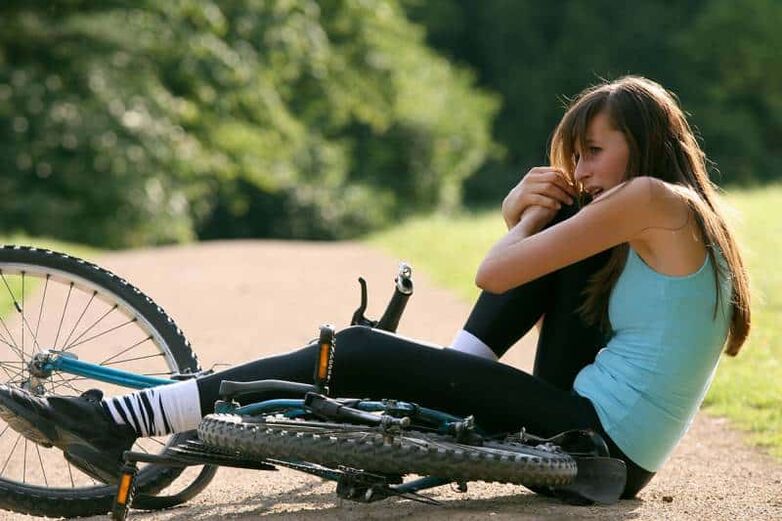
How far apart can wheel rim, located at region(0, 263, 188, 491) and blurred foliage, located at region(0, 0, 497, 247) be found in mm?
19037

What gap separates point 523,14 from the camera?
5588 cm

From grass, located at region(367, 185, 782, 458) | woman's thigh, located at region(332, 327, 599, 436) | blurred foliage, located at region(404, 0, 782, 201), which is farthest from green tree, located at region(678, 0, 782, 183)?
woman's thigh, located at region(332, 327, 599, 436)

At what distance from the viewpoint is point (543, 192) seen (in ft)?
13.0

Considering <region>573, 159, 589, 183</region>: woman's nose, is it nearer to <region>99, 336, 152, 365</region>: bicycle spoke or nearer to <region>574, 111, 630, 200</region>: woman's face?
<region>574, 111, 630, 200</region>: woman's face

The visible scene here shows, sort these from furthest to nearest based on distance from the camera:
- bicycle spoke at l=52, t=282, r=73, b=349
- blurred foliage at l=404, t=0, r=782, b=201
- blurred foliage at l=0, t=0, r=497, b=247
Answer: blurred foliage at l=404, t=0, r=782, b=201 → blurred foliage at l=0, t=0, r=497, b=247 → bicycle spoke at l=52, t=282, r=73, b=349

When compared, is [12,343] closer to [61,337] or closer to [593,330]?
[61,337]

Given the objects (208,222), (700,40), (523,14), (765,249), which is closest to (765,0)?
(700,40)

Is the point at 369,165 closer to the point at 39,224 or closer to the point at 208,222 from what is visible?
the point at 208,222

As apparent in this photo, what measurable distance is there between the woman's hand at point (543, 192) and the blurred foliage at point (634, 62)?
4764cm

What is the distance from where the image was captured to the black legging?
11.7 ft

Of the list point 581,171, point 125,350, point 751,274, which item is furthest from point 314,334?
point 581,171

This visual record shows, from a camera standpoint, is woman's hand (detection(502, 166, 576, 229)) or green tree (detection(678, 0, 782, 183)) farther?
green tree (detection(678, 0, 782, 183))

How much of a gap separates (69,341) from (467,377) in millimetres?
1426

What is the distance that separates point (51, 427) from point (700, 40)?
5236 cm
